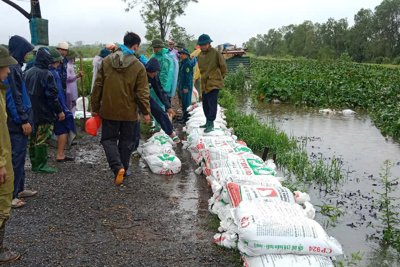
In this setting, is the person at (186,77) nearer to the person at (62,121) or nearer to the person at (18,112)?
the person at (62,121)

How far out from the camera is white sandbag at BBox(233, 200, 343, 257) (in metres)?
2.77

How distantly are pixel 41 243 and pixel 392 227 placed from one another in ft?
10.4

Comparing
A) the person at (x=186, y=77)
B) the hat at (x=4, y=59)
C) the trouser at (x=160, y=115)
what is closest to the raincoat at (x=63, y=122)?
the trouser at (x=160, y=115)

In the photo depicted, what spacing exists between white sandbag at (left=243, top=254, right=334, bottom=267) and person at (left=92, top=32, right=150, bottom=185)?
74.7 inches

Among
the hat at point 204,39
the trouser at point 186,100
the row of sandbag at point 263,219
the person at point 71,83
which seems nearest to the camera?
the row of sandbag at point 263,219

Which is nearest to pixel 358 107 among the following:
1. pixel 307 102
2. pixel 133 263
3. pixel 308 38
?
pixel 307 102

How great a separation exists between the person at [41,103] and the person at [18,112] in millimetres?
737

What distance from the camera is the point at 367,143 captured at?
7.45 meters

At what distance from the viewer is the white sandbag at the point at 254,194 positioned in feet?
11.1

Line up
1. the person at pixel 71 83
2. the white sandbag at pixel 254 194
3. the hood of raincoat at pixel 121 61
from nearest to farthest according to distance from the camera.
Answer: the white sandbag at pixel 254 194 < the hood of raincoat at pixel 121 61 < the person at pixel 71 83

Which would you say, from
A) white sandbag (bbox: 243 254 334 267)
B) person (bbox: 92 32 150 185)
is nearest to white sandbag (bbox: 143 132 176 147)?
person (bbox: 92 32 150 185)

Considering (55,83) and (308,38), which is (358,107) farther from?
(308,38)

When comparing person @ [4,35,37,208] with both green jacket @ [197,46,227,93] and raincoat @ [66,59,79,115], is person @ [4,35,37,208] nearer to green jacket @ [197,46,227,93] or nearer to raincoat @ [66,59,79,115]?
raincoat @ [66,59,79,115]

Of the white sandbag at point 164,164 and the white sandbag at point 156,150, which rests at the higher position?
the white sandbag at point 156,150
